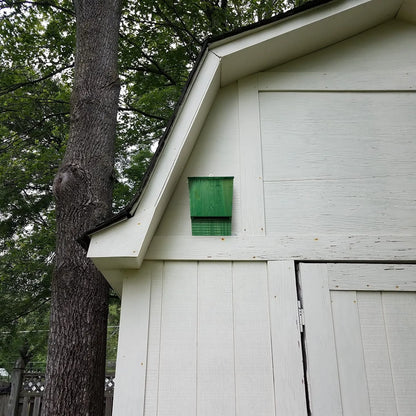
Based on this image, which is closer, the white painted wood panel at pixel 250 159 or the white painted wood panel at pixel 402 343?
the white painted wood panel at pixel 402 343

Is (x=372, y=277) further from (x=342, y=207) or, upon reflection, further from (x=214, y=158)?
(x=214, y=158)

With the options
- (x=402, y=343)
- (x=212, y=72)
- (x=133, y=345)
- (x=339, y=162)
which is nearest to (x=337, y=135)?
(x=339, y=162)

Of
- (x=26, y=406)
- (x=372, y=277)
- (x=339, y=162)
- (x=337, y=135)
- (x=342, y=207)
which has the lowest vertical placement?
(x=26, y=406)

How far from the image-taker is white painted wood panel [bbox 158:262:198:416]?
5.59ft

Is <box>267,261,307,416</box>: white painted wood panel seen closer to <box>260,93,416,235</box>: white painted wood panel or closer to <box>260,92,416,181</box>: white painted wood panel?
<box>260,93,416,235</box>: white painted wood panel

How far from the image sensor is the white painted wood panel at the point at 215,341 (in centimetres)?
170

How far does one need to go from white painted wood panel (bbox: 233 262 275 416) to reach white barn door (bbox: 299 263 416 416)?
0.71 feet

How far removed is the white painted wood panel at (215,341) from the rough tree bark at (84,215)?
101cm

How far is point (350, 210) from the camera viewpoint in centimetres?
202

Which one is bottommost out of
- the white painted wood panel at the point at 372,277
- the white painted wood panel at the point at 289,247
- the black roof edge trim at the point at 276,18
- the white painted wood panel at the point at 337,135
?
the white painted wood panel at the point at 372,277

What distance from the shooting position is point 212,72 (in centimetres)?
201

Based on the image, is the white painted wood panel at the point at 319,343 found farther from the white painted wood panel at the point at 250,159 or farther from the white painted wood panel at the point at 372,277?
the white painted wood panel at the point at 250,159

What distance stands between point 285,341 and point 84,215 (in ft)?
5.92

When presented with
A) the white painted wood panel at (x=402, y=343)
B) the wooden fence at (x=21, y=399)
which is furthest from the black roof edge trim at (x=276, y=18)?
the wooden fence at (x=21, y=399)
